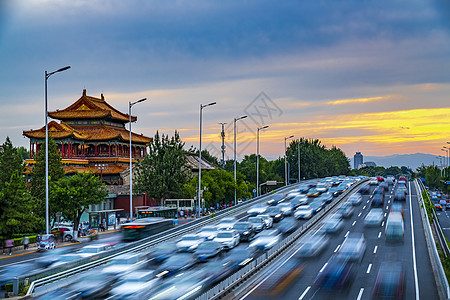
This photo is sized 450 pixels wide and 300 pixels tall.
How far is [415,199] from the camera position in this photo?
74562mm

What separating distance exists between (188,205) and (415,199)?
1273 inches

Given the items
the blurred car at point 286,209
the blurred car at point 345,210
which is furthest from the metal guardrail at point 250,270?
the blurred car at point 286,209

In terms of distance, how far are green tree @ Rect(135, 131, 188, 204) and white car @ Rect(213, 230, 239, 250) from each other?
30352mm

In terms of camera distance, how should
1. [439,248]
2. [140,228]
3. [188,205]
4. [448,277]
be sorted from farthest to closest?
1. [188,205]
2. [140,228]
3. [439,248]
4. [448,277]

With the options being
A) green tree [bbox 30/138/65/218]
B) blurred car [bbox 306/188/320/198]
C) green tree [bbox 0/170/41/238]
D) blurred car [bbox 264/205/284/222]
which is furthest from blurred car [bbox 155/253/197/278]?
blurred car [bbox 306/188/320/198]

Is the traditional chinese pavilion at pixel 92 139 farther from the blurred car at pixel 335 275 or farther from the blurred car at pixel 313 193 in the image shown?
the blurred car at pixel 335 275

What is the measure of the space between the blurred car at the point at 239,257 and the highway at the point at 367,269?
1.63 metres

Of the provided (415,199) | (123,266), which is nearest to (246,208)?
(415,199)

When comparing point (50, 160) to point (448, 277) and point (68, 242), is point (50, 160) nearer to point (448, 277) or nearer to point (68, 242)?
point (68, 242)

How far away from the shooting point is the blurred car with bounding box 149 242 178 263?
3372cm

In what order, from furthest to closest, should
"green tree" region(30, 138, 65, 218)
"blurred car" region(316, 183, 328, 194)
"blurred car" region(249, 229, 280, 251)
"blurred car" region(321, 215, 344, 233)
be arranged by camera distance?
"blurred car" region(316, 183, 328, 194) < "green tree" region(30, 138, 65, 218) < "blurred car" region(321, 215, 344, 233) < "blurred car" region(249, 229, 280, 251)

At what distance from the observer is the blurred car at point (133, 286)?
75.9ft

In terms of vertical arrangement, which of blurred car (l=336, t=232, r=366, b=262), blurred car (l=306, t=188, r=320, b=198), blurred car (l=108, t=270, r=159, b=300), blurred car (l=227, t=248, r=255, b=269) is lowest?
blurred car (l=336, t=232, r=366, b=262)

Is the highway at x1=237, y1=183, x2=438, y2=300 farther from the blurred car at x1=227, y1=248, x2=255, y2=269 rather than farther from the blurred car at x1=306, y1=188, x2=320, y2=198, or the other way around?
the blurred car at x1=306, y1=188, x2=320, y2=198
